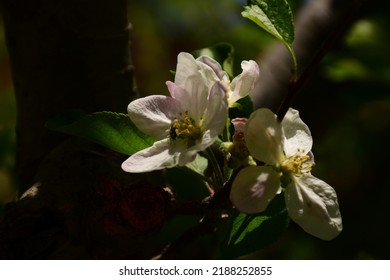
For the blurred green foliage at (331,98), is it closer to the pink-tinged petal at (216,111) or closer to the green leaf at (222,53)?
the green leaf at (222,53)

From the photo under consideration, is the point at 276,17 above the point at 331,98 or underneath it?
above

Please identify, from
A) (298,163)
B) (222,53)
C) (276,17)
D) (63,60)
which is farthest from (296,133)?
(63,60)

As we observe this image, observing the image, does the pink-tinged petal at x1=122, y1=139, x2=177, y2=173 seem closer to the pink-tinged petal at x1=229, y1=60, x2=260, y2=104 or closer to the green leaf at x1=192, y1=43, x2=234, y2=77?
the pink-tinged petal at x1=229, y1=60, x2=260, y2=104

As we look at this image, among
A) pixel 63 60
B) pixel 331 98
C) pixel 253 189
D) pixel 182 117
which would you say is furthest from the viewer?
pixel 331 98

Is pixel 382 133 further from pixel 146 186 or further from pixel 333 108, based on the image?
pixel 146 186

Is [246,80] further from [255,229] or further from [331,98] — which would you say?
[331,98]

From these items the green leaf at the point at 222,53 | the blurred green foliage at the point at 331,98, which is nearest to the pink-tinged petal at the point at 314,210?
the green leaf at the point at 222,53

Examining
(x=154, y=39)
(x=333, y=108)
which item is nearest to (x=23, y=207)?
(x=333, y=108)
